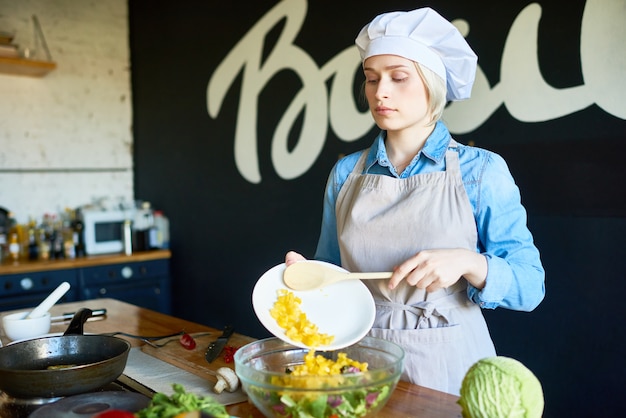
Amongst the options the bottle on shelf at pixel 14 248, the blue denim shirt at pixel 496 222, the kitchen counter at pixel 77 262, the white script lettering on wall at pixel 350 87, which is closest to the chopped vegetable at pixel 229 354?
the blue denim shirt at pixel 496 222

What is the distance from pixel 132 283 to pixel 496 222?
2981 mm

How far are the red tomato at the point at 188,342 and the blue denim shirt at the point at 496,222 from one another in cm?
69

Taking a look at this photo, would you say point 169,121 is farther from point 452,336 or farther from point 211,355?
point 452,336

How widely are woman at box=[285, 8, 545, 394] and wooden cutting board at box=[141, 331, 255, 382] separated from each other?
320 millimetres

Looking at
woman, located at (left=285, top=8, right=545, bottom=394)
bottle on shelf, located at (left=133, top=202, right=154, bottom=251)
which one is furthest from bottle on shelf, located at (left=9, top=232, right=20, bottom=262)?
woman, located at (left=285, top=8, right=545, bottom=394)

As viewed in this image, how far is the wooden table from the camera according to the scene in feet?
3.57

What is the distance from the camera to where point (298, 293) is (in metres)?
1.31

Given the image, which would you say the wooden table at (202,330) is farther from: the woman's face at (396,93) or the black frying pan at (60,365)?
the woman's face at (396,93)

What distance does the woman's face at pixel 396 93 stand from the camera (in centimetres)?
140

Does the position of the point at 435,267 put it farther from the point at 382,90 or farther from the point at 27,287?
the point at 27,287

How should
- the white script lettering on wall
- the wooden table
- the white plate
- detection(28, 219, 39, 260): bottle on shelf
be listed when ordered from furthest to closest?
detection(28, 219, 39, 260): bottle on shelf → the white script lettering on wall → the white plate → the wooden table

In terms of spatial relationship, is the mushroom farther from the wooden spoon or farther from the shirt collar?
the shirt collar

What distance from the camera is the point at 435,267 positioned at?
46.3 inches

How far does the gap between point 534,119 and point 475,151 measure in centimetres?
83
